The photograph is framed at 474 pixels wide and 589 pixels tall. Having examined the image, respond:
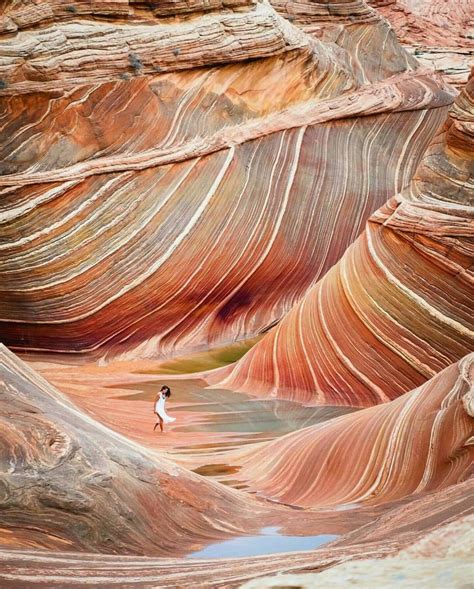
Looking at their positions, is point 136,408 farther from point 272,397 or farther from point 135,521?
point 135,521

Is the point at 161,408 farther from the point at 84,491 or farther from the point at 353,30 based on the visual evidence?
the point at 353,30

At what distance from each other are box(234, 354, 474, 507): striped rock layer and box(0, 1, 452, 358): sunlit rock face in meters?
5.58

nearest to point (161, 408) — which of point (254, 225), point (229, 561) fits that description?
point (254, 225)

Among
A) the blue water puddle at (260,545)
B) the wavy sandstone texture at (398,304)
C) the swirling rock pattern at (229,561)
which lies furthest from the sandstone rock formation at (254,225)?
the swirling rock pattern at (229,561)

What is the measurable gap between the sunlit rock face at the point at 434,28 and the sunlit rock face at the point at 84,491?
51.5 ft

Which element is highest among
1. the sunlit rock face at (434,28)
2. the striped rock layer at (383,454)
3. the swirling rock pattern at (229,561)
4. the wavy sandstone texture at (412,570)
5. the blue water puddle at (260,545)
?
the wavy sandstone texture at (412,570)

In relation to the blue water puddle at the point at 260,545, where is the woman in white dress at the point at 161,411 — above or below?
below

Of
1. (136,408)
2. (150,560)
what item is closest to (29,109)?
(136,408)

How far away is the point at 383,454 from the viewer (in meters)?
7.81

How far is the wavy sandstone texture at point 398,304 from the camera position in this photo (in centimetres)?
1109

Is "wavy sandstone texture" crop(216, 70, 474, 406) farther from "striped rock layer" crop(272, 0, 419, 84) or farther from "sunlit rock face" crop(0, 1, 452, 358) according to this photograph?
"striped rock layer" crop(272, 0, 419, 84)

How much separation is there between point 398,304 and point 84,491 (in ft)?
20.8

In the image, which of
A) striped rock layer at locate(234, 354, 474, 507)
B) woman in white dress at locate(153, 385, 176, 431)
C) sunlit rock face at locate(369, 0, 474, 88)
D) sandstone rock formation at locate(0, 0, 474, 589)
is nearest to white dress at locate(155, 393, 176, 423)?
woman in white dress at locate(153, 385, 176, 431)

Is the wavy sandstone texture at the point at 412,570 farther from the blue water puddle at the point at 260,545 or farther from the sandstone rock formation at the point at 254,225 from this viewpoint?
the sandstone rock formation at the point at 254,225
